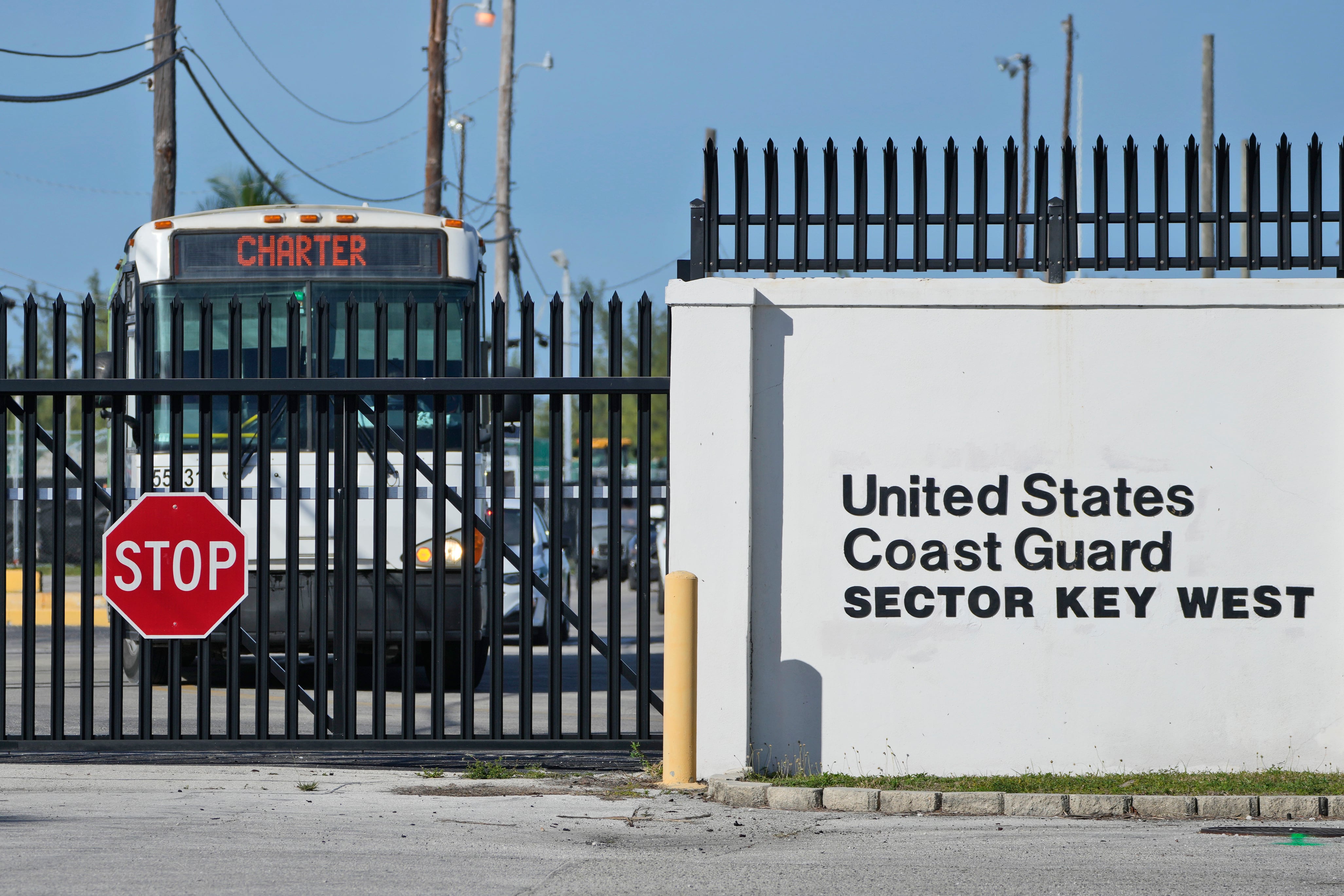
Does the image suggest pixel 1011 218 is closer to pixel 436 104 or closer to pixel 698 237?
pixel 698 237

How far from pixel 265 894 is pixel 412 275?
246 inches

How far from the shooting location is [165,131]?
17.9 metres

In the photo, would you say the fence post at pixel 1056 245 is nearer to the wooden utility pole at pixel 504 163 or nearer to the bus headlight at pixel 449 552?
the bus headlight at pixel 449 552

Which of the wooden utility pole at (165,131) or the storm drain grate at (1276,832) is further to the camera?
the wooden utility pole at (165,131)

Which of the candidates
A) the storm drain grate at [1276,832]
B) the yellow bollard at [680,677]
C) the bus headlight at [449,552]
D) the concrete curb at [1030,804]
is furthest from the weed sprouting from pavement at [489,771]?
the storm drain grate at [1276,832]

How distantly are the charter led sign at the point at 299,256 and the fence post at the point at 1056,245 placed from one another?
506 cm

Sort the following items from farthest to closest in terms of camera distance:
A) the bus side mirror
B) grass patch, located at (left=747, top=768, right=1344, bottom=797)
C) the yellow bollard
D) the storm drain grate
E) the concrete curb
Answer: the bus side mirror, the yellow bollard, grass patch, located at (left=747, top=768, right=1344, bottom=797), the concrete curb, the storm drain grate

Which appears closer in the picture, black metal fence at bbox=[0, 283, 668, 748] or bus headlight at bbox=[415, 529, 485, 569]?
black metal fence at bbox=[0, 283, 668, 748]

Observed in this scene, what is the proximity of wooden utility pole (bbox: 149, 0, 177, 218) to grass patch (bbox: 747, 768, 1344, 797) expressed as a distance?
13068 mm

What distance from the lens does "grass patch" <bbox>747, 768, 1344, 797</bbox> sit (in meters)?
6.89

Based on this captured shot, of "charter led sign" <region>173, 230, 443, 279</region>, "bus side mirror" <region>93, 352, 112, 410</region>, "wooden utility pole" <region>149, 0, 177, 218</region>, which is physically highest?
"wooden utility pole" <region>149, 0, 177, 218</region>

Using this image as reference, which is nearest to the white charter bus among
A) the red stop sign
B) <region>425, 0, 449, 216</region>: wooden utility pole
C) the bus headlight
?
the bus headlight

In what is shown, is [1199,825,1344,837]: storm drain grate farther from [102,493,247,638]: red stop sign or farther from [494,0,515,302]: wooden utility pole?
[494,0,515,302]: wooden utility pole

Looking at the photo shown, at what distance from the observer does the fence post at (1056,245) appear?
23.9ft
